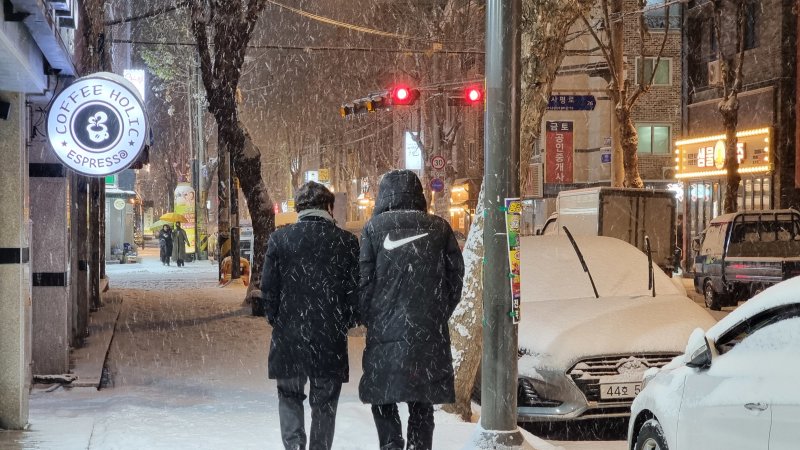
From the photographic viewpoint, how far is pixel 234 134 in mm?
20344

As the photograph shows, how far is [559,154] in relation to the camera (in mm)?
38906

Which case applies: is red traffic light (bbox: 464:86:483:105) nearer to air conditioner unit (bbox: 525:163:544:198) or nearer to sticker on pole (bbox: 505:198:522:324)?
sticker on pole (bbox: 505:198:522:324)

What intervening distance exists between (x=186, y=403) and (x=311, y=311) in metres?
4.14

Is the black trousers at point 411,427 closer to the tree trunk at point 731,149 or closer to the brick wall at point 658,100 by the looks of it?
the tree trunk at point 731,149

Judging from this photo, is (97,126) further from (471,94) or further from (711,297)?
(711,297)

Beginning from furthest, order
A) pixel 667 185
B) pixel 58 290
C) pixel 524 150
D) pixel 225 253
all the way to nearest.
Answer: pixel 667 185, pixel 225 253, pixel 58 290, pixel 524 150

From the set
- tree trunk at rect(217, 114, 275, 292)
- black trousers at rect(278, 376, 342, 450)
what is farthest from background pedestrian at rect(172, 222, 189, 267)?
black trousers at rect(278, 376, 342, 450)

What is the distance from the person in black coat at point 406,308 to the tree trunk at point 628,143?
22.0 metres

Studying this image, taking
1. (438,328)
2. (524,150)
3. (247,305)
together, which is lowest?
(247,305)

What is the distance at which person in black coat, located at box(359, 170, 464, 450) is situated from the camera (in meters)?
5.66

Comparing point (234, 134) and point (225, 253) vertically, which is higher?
point (234, 134)

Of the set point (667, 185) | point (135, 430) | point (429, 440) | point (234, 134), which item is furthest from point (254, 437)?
point (667, 185)

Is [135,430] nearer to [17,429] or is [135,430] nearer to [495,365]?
[17,429]

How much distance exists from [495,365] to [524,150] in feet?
12.1
